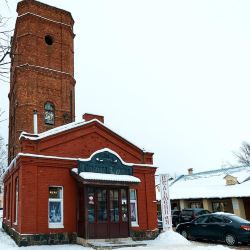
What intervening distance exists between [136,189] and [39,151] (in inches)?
236

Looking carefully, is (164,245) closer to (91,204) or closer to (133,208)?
(133,208)

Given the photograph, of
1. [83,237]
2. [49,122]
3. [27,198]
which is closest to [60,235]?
[83,237]

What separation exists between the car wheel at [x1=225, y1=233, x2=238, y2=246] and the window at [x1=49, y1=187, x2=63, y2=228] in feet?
26.3

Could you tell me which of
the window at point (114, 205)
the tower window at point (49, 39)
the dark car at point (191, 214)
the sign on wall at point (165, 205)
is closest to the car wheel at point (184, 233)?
the sign on wall at point (165, 205)

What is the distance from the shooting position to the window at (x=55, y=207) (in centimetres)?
1576

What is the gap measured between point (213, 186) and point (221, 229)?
18.2 metres

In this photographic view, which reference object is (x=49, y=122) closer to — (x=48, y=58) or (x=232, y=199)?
(x=48, y=58)

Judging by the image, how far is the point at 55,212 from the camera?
15969 mm

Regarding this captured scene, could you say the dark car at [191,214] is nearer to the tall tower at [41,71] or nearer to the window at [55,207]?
the tall tower at [41,71]

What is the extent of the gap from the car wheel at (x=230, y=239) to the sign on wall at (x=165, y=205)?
3.14m

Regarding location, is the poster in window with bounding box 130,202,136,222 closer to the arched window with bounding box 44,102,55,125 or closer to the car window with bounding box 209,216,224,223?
the car window with bounding box 209,216,224,223

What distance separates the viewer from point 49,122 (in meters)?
23.6

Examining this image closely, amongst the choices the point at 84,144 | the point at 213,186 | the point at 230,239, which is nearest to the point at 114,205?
the point at 84,144

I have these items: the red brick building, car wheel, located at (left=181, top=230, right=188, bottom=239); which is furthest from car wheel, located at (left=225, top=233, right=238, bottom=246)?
the red brick building
